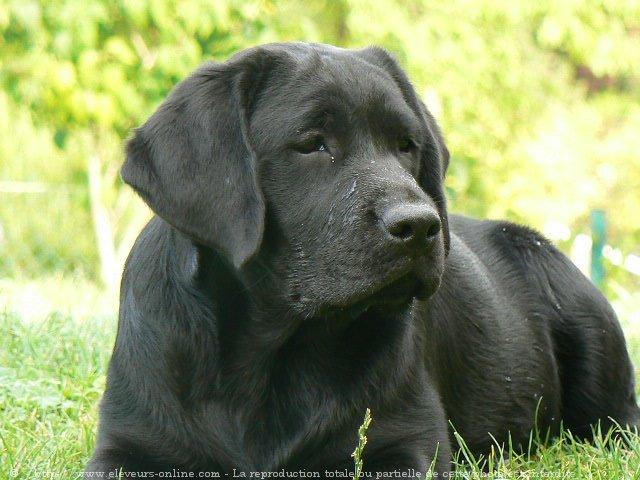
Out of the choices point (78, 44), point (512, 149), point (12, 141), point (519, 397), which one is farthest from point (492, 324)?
point (512, 149)

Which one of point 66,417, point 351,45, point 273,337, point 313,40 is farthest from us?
point 351,45

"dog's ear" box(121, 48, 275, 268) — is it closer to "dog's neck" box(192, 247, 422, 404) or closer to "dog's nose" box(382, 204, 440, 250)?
"dog's neck" box(192, 247, 422, 404)

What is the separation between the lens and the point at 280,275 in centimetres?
296

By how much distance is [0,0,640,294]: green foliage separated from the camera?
8734 millimetres

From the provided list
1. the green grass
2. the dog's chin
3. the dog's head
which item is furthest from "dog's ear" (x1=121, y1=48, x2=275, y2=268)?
the green grass

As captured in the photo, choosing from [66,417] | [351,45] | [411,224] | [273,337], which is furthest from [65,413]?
[351,45]

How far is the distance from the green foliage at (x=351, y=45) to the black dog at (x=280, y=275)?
3240 mm

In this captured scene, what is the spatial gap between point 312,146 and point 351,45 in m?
8.16

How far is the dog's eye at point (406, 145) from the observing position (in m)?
3.15

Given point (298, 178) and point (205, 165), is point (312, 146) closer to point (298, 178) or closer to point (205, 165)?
point (298, 178)

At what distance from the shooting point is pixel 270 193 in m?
2.91

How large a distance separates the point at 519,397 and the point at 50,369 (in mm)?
1974

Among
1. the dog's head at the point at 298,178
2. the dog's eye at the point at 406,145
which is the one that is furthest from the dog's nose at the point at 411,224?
the dog's eye at the point at 406,145

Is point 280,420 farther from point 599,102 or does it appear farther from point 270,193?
point 599,102
